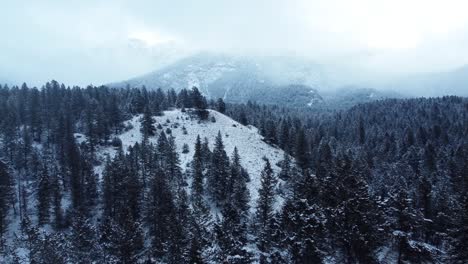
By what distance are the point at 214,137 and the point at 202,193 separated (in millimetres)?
40713

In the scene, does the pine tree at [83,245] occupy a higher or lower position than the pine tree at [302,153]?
lower

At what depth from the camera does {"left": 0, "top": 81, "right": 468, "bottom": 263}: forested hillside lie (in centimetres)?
4678

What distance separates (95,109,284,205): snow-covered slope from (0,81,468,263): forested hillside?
2.22 ft

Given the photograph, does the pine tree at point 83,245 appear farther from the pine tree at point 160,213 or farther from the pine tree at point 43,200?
the pine tree at point 43,200

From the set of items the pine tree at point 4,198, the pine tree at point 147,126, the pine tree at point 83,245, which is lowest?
the pine tree at point 83,245

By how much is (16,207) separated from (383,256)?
247ft

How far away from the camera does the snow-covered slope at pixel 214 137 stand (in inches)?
3944

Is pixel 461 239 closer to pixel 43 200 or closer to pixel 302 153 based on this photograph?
pixel 302 153

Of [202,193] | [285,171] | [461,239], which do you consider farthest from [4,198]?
[461,239]

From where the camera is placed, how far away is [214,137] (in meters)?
119

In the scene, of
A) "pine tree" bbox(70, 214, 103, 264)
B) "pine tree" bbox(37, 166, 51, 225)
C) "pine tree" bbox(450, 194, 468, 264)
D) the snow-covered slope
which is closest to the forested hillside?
"pine tree" bbox(450, 194, 468, 264)

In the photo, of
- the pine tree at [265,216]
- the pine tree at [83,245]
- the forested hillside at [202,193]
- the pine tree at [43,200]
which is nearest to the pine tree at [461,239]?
the forested hillside at [202,193]

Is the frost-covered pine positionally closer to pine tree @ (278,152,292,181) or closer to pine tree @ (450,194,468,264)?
pine tree @ (278,152,292,181)

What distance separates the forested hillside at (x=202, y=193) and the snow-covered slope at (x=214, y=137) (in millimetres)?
676
